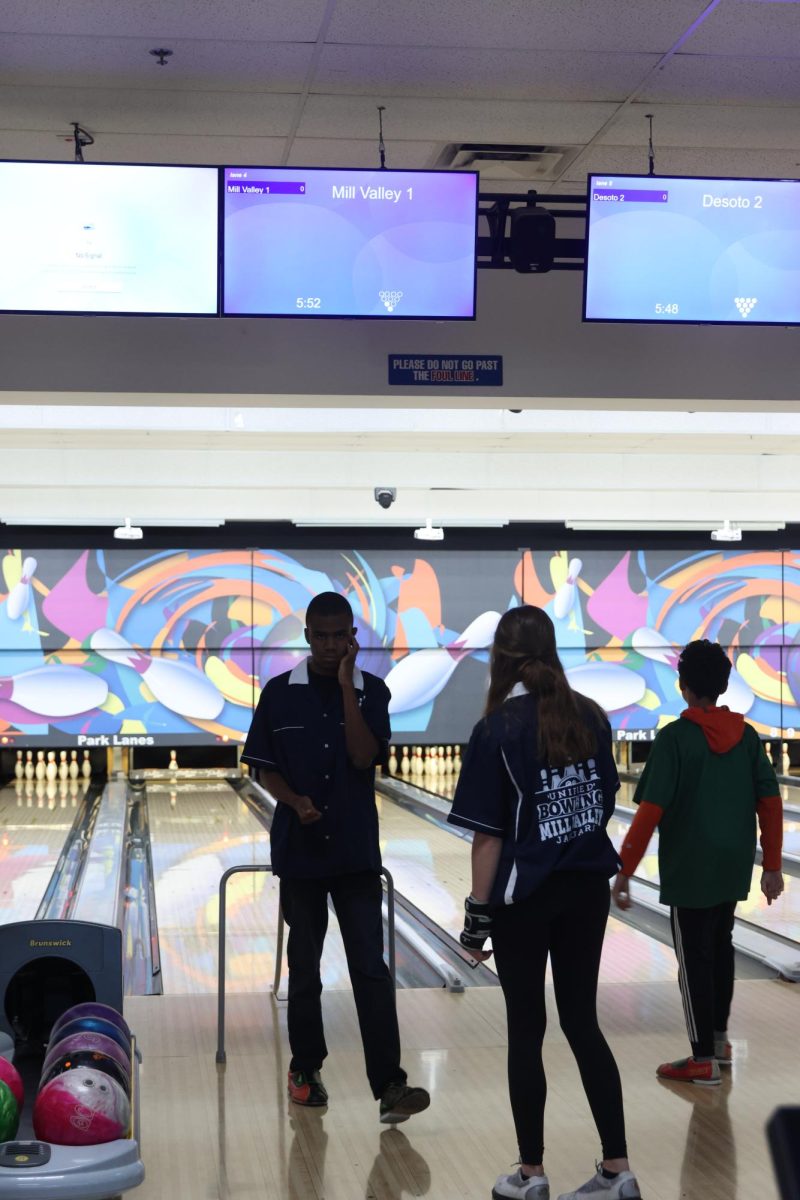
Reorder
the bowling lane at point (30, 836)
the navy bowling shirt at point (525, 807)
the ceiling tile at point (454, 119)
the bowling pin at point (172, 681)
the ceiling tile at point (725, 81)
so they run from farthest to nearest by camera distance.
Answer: the bowling pin at point (172, 681) → the bowling lane at point (30, 836) → the ceiling tile at point (454, 119) → the ceiling tile at point (725, 81) → the navy bowling shirt at point (525, 807)

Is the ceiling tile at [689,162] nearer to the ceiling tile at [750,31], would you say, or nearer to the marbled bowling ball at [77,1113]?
the ceiling tile at [750,31]

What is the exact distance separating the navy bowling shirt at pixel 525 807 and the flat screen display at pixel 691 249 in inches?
80.1

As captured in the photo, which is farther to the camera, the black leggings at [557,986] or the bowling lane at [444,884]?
the bowling lane at [444,884]

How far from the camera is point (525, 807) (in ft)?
8.30

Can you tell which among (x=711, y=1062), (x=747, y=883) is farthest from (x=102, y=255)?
(x=711, y=1062)

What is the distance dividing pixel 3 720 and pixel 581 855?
8769 millimetres

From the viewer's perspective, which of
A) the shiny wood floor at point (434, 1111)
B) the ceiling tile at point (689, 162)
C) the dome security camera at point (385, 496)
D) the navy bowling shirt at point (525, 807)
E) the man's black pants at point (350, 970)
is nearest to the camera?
the navy bowling shirt at point (525, 807)

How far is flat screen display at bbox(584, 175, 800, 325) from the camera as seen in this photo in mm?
4160

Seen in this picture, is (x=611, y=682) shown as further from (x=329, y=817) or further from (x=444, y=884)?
(x=329, y=817)

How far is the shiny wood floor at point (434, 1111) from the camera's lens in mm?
2854

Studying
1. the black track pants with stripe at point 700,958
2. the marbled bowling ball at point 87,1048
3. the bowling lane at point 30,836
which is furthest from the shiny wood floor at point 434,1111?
the bowling lane at point 30,836

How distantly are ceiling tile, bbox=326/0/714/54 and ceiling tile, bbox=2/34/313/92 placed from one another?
0.75 ft

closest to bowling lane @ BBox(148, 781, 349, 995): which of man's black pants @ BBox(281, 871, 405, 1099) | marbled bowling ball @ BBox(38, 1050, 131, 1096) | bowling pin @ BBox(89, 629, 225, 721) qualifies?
bowling pin @ BBox(89, 629, 225, 721)

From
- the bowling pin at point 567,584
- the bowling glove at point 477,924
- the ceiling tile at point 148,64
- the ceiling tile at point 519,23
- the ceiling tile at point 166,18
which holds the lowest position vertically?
the bowling glove at point 477,924
